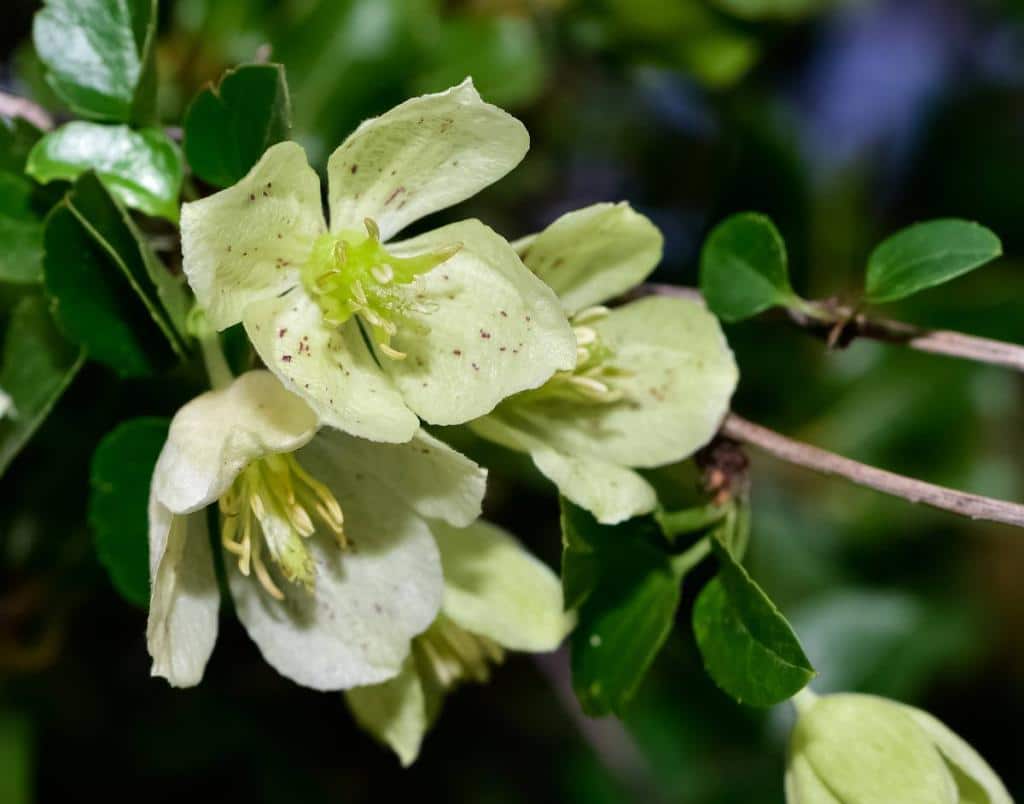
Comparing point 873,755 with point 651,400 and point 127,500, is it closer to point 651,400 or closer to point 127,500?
point 651,400

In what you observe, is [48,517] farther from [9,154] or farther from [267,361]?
[267,361]

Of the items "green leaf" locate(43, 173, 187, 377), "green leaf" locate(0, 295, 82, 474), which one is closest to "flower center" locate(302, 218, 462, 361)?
"green leaf" locate(43, 173, 187, 377)

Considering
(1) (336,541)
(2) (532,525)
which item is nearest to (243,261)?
(1) (336,541)

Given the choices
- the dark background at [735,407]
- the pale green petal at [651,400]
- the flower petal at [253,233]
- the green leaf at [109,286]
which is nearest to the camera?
the flower petal at [253,233]

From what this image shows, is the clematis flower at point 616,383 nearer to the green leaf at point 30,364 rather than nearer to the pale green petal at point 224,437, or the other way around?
the pale green petal at point 224,437

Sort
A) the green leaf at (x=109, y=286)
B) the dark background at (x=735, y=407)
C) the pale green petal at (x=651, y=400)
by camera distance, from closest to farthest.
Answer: the green leaf at (x=109, y=286) → the pale green petal at (x=651, y=400) → the dark background at (x=735, y=407)

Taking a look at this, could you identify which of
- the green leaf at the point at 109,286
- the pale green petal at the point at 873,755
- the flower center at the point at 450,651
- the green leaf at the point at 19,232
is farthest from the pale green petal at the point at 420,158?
the pale green petal at the point at 873,755

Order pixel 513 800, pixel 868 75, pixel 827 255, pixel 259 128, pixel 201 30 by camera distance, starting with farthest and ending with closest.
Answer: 1. pixel 868 75
2. pixel 827 255
3. pixel 513 800
4. pixel 201 30
5. pixel 259 128
